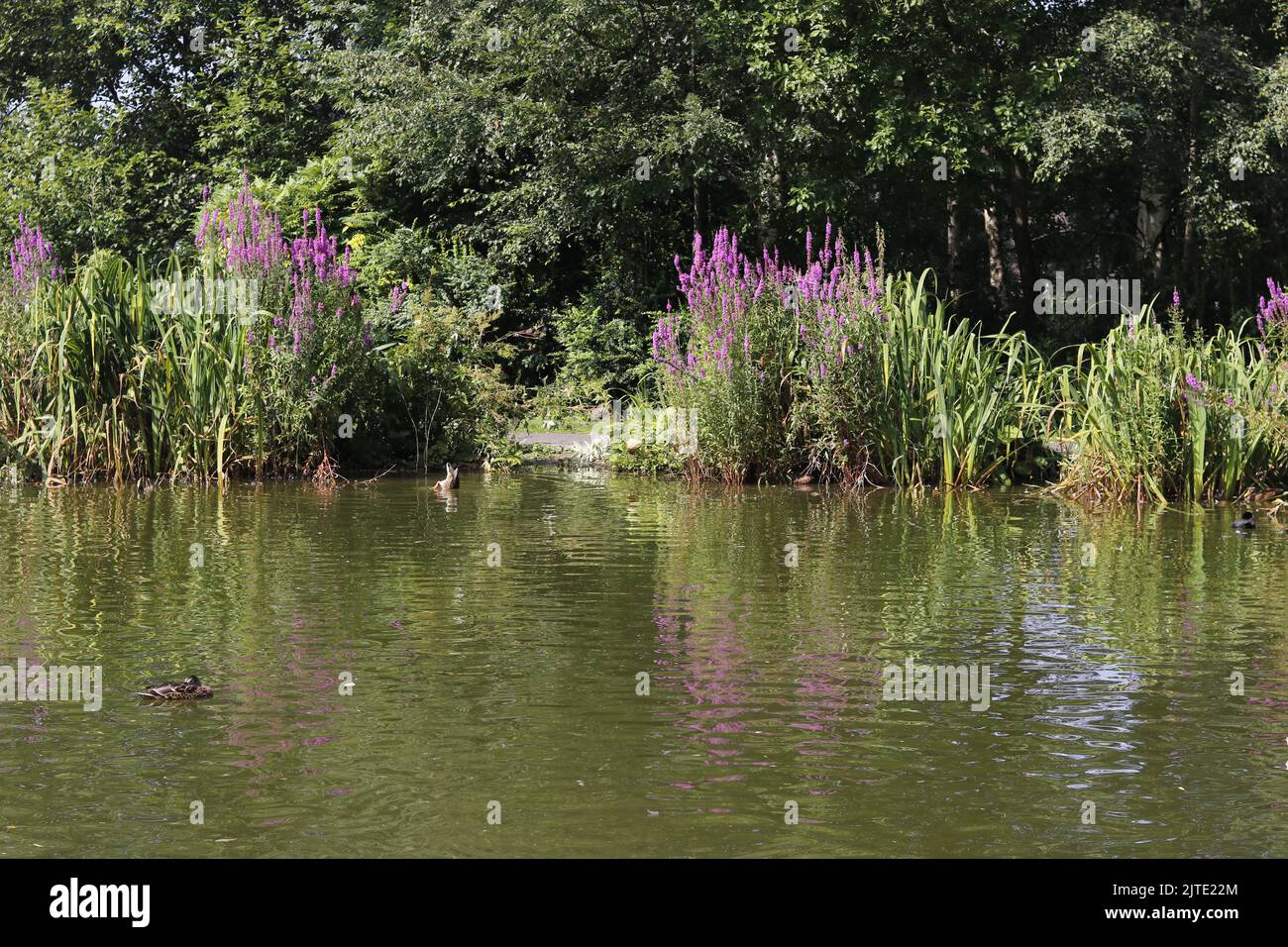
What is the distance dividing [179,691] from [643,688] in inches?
73.4

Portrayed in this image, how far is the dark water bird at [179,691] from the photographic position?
20.0 ft

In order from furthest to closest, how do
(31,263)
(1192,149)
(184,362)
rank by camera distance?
(1192,149), (31,263), (184,362)

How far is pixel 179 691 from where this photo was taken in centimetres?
611

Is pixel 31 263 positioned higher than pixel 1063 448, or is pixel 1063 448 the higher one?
pixel 31 263

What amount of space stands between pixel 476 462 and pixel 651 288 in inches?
299

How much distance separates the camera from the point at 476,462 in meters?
17.0

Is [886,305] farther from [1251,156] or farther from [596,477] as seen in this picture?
[1251,156]

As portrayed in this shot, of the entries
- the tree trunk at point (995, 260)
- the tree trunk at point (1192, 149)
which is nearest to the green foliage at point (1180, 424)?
the tree trunk at point (1192, 149)

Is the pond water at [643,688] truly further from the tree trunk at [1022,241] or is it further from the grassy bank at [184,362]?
the tree trunk at [1022,241]

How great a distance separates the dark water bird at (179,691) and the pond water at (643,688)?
0.06 metres

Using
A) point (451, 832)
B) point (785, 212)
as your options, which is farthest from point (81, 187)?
point (451, 832)

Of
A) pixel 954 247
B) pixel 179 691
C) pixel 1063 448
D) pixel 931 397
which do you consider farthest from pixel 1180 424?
pixel 954 247

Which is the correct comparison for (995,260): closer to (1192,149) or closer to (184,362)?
(1192,149)

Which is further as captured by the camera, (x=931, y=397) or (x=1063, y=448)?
(x=1063, y=448)
